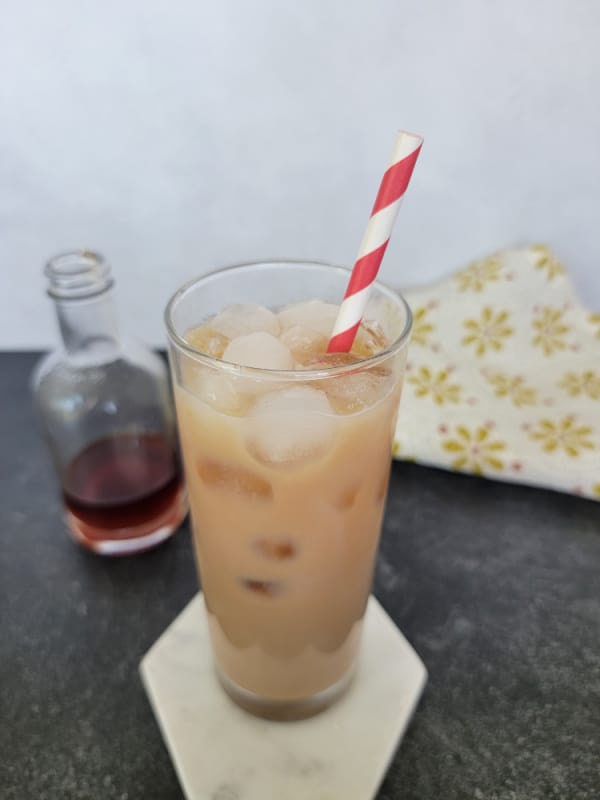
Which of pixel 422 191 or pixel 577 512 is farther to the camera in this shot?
pixel 422 191

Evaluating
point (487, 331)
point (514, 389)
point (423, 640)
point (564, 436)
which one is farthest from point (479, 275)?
point (423, 640)

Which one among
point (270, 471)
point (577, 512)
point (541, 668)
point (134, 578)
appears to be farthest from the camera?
point (577, 512)

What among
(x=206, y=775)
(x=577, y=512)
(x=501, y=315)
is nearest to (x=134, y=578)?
(x=206, y=775)

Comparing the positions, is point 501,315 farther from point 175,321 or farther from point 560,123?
point 175,321

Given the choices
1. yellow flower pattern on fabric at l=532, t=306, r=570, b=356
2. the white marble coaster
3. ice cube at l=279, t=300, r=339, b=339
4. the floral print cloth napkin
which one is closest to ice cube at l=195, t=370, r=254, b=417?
ice cube at l=279, t=300, r=339, b=339

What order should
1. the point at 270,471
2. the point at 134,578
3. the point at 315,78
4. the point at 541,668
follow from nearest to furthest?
the point at 270,471, the point at 541,668, the point at 134,578, the point at 315,78

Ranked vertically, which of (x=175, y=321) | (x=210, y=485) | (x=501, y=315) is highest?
(x=175, y=321)

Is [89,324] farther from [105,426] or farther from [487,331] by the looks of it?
[487,331]

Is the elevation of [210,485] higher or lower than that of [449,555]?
higher
